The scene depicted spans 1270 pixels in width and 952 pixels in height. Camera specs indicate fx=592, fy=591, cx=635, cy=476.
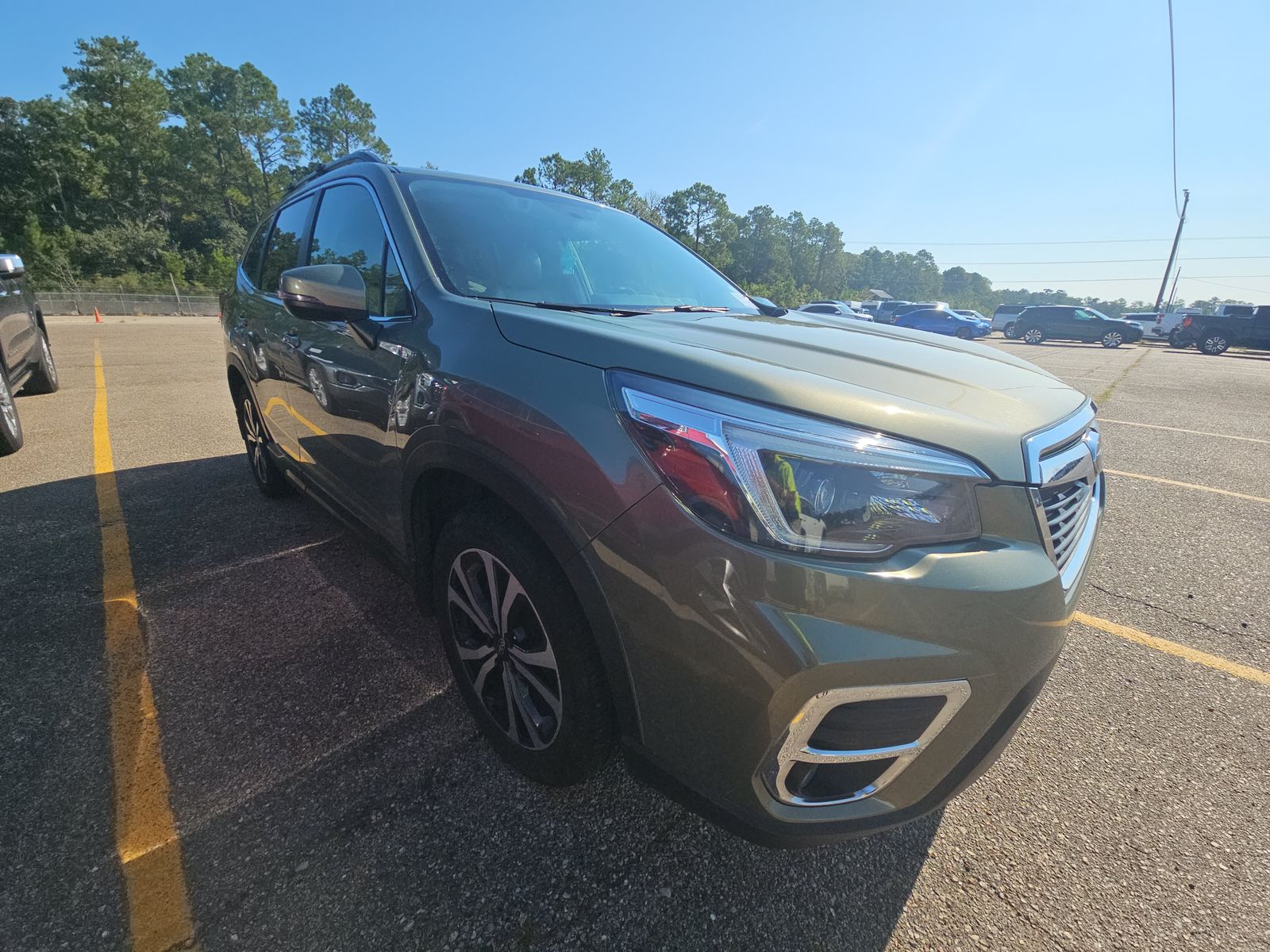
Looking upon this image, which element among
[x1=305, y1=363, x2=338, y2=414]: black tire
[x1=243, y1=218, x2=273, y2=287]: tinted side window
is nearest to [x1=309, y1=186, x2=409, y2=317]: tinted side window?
[x1=305, y1=363, x2=338, y2=414]: black tire

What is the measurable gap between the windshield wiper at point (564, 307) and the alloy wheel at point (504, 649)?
772 mm

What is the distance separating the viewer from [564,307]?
1.87 metres

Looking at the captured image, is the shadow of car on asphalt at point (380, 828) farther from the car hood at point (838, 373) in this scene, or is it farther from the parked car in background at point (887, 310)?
the parked car in background at point (887, 310)

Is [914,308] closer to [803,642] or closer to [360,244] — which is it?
[360,244]

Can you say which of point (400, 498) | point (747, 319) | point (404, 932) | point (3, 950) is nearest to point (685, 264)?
point (747, 319)

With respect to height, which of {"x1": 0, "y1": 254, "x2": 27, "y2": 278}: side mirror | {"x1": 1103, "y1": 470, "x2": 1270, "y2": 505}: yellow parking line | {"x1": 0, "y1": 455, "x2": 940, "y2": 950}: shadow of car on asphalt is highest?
{"x1": 0, "y1": 254, "x2": 27, "y2": 278}: side mirror

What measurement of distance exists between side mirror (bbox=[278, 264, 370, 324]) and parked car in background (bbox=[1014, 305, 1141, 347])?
106 ft

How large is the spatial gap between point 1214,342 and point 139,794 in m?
32.2

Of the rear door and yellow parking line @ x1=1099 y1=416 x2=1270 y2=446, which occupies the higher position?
the rear door

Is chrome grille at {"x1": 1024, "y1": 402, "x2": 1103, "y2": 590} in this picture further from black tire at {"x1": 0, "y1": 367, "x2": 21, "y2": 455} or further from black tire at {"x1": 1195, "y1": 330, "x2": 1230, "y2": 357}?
black tire at {"x1": 1195, "y1": 330, "x2": 1230, "y2": 357}

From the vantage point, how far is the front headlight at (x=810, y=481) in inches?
44.8

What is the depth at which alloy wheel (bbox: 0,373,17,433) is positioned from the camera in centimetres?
460

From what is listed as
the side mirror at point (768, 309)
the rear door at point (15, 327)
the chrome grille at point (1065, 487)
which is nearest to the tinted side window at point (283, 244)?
the side mirror at point (768, 309)

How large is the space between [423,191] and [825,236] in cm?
11956
